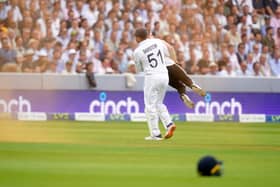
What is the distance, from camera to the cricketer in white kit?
61.1ft

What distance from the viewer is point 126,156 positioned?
14.2 metres

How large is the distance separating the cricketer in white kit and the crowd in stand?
7094mm

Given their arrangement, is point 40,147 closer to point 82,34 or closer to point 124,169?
point 124,169

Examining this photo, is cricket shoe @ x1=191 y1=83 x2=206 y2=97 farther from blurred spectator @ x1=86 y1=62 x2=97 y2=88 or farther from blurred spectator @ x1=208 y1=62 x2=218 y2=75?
blurred spectator @ x1=208 y1=62 x2=218 y2=75

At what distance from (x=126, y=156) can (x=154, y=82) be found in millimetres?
4678

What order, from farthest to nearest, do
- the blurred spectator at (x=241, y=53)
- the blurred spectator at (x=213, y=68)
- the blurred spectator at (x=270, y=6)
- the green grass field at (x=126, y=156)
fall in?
the blurred spectator at (x=270, y=6), the blurred spectator at (x=241, y=53), the blurred spectator at (x=213, y=68), the green grass field at (x=126, y=156)

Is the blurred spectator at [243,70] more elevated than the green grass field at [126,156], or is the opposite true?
the blurred spectator at [243,70]

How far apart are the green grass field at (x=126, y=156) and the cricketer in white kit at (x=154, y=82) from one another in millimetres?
350

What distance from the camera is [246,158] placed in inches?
559

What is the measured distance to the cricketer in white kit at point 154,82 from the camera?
1862 centimetres

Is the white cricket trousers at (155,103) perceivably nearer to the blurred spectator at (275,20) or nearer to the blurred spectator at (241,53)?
the blurred spectator at (241,53)

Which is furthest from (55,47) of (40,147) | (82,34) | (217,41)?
(40,147)

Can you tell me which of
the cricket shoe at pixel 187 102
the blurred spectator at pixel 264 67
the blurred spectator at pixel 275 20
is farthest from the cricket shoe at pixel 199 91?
the blurred spectator at pixel 275 20

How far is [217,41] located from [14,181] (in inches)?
754
